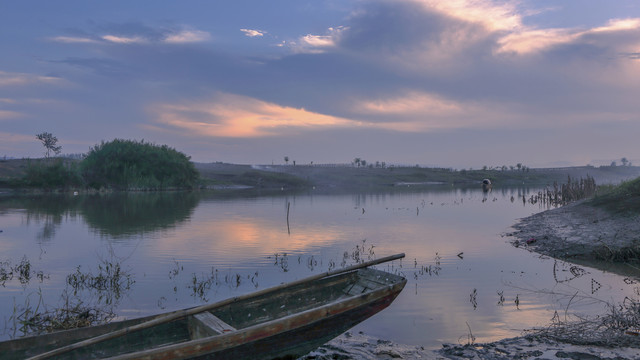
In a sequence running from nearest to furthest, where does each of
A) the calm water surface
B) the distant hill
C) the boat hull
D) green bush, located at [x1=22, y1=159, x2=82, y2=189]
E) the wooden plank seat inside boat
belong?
the boat hull
the wooden plank seat inside boat
the calm water surface
green bush, located at [x1=22, y1=159, x2=82, y2=189]
the distant hill

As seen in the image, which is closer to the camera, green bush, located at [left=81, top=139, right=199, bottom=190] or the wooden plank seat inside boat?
the wooden plank seat inside boat

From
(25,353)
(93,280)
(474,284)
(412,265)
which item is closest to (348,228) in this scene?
(412,265)

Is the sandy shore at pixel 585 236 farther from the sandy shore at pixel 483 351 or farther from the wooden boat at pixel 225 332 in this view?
the wooden boat at pixel 225 332

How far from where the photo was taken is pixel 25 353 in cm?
682

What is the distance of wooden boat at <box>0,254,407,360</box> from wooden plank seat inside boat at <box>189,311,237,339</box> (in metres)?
0.02

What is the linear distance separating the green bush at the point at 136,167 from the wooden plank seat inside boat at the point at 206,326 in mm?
82640

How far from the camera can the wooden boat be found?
6.46m

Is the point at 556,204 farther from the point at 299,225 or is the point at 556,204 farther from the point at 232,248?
the point at 232,248

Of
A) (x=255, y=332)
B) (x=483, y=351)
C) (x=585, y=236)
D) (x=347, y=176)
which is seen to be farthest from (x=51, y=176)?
(x=483, y=351)

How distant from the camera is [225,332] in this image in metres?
7.11

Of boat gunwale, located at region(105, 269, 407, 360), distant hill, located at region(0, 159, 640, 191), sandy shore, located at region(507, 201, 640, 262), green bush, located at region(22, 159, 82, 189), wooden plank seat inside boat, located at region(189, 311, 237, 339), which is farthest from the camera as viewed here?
distant hill, located at region(0, 159, 640, 191)

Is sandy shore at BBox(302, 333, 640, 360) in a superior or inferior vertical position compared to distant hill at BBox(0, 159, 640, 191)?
inferior

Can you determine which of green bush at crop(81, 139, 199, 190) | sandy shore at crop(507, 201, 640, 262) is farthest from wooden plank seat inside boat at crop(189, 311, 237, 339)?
green bush at crop(81, 139, 199, 190)

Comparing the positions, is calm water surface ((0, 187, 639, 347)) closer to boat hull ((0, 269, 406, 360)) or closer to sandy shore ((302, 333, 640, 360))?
sandy shore ((302, 333, 640, 360))
